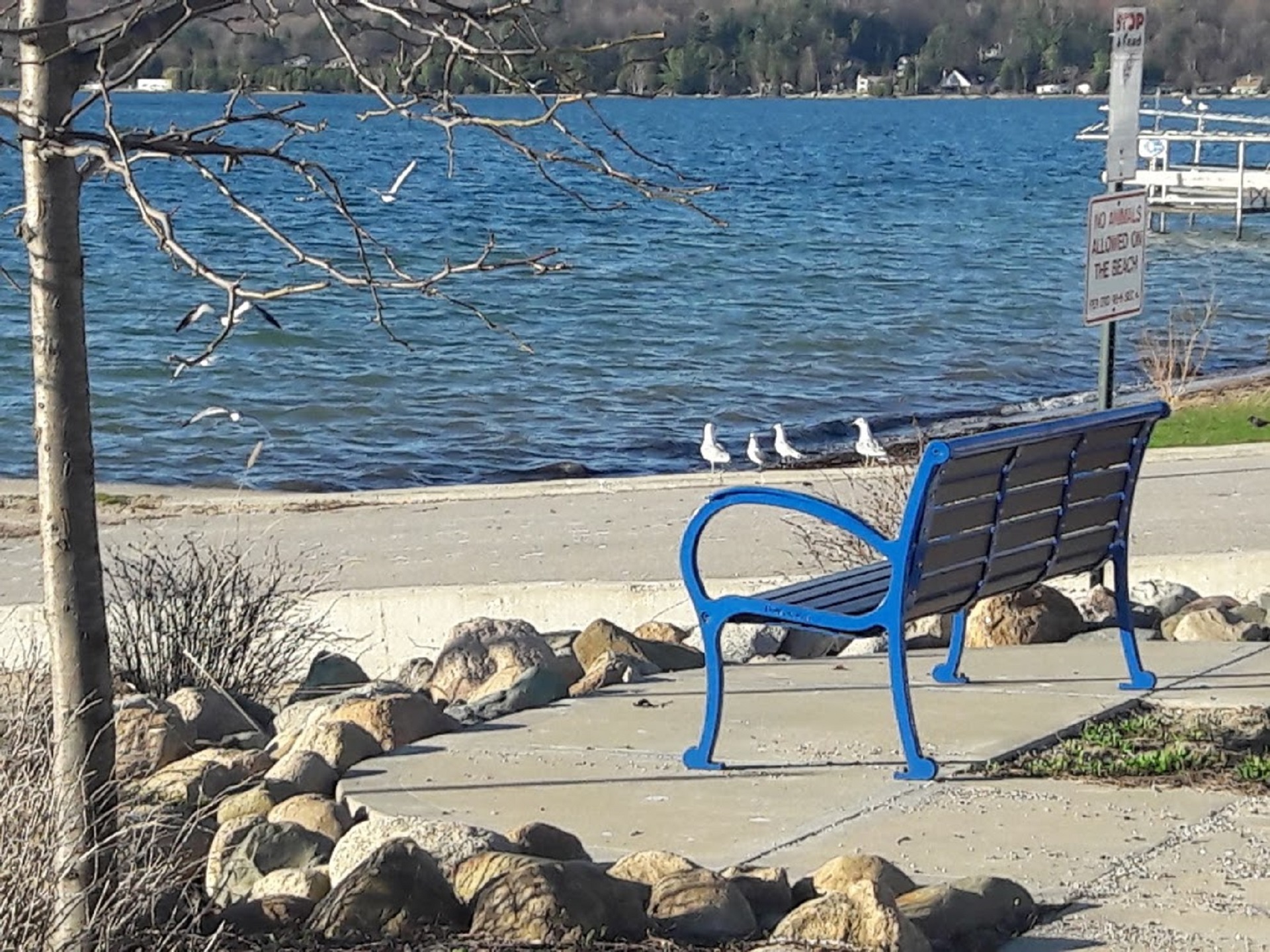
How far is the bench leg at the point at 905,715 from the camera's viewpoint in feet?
19.6

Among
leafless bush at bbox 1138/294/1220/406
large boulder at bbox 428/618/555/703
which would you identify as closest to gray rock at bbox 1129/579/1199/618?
large boulder at bbox 428/618/555/703

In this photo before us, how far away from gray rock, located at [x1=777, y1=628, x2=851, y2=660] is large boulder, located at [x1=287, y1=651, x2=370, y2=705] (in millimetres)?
1626

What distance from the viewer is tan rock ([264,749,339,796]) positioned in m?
6.08

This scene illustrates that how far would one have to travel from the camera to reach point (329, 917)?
4629mm

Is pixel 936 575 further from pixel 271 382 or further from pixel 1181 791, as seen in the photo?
pixel 271 382

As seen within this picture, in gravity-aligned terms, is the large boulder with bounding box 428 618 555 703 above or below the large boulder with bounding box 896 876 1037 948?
below

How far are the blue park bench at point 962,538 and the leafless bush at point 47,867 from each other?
1.96 meters

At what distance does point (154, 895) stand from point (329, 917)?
0.52m

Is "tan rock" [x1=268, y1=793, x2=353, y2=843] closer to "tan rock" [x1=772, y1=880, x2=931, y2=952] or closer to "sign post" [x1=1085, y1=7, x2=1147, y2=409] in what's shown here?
"tan rock" [x1=772, y1=880, x2=931, y2=952]

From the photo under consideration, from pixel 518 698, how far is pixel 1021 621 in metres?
2.04

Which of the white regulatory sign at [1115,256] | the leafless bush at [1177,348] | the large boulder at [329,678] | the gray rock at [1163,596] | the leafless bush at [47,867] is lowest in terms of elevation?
the leafless bush at [1177,348]

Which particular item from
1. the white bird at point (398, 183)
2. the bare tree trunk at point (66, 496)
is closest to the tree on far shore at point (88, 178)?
the bare tree trunk at point (66, 496)

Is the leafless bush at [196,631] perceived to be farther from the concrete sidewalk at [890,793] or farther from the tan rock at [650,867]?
the tan rock at [650,867]

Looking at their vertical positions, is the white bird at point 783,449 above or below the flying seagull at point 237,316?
below
